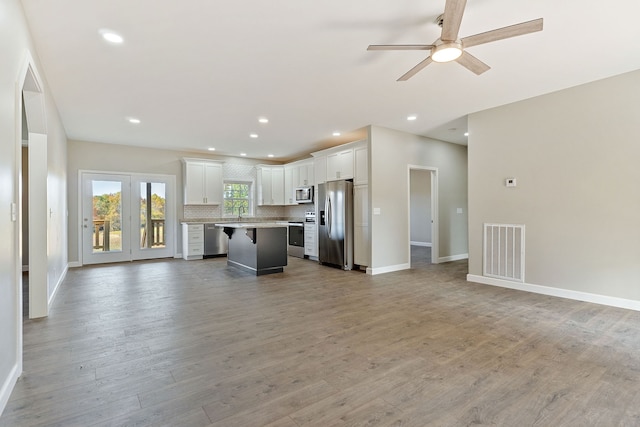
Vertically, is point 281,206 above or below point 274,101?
below

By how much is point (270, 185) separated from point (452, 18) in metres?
7.30

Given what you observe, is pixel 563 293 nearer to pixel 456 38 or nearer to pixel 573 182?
pixel 573 182

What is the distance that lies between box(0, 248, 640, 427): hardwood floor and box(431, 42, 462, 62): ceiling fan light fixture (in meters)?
2.53

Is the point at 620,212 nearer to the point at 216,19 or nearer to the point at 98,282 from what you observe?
the point at 216,19

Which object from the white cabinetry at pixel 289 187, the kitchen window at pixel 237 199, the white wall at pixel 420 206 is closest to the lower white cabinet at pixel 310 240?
the white cabinetry at pixel 289 187

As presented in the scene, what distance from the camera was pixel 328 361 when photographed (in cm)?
243

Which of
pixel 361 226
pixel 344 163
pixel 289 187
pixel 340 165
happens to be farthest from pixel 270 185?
pixel 361 226

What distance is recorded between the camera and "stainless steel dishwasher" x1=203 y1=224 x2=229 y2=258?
785 centimetres

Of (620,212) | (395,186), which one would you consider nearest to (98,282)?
(395,186)

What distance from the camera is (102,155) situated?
7.11 meters

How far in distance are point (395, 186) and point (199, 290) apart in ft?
13.2

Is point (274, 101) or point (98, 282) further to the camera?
point (98, 282)

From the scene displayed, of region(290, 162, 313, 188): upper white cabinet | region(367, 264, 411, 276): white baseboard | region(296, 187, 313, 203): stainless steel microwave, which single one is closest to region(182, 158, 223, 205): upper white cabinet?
region(290, 162, 313, 188): upper white cabinet

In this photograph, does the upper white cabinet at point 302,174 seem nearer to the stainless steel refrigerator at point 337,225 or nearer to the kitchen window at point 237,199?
the stainless steel refrigerator at point 337,225
